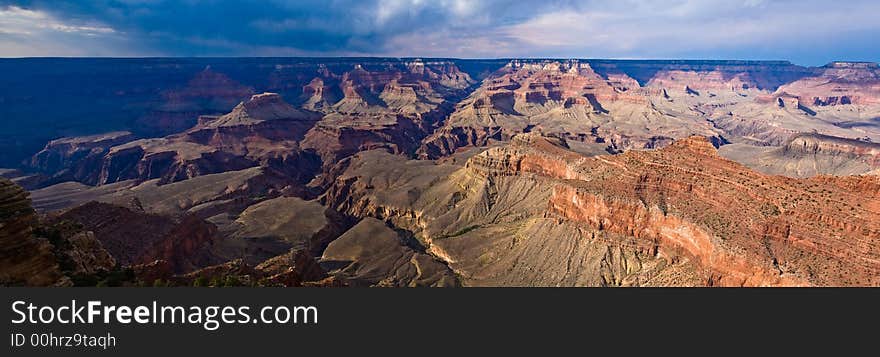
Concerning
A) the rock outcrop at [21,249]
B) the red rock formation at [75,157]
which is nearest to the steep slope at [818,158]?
the rock outcrop at [21,249]

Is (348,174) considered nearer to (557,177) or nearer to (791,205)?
(557,177)

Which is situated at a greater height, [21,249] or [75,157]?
[21,249]

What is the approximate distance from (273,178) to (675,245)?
4534 inches

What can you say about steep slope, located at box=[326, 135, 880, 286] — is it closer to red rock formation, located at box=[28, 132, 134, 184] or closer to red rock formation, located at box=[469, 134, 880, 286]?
red rock formation, located at box=[469, 134, 880, 286]

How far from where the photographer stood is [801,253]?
4738cm

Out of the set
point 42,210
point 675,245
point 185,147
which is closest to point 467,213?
point 675,245

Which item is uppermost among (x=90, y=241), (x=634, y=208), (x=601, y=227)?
(x=90, y=241)

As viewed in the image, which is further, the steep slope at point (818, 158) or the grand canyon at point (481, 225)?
the steep slope at point (818, 158)

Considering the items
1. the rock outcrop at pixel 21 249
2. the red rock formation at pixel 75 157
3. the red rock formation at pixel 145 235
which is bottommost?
the red rock formation at pixel 75 157

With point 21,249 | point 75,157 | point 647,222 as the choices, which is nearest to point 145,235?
point 21,249

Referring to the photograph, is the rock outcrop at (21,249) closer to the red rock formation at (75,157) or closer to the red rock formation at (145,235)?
the red rock formation at (145,235)

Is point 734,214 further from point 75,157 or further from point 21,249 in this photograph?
point 75,157

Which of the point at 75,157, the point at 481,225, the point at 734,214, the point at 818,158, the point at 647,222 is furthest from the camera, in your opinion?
the point at 75,157

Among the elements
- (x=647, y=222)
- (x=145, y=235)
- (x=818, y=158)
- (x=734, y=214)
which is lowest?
(x=818, y=158)
